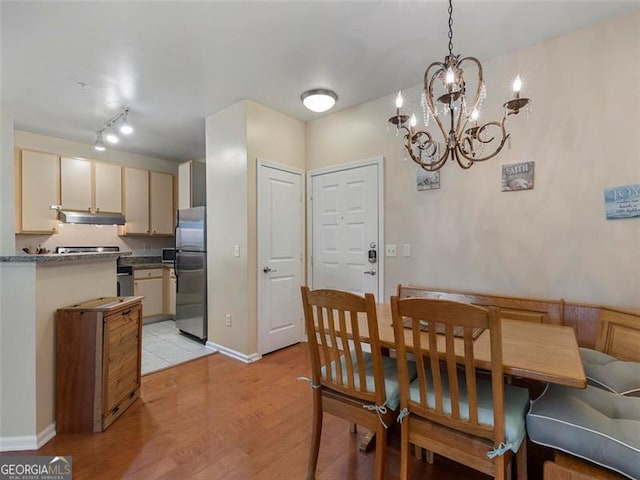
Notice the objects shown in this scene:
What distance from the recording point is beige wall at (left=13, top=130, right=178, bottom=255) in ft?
13.4

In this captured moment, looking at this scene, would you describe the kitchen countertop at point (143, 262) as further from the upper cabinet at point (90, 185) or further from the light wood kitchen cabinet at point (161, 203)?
the upper cabinet at point (90, 185)

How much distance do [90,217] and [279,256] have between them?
2880 mm

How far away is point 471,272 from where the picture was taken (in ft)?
8.62

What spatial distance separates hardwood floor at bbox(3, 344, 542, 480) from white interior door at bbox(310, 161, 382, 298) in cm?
121

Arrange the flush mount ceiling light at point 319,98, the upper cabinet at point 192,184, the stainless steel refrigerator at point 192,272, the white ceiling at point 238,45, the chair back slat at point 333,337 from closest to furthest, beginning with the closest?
the chair back slat at point 333,337, the white ceiling at point 238,45, the flush mount ceiling light at point 319,98, the stainless steel refrigerator at point 192,272, the upper cabinet at point 192,184

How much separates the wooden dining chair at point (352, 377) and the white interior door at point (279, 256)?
180 centimetres

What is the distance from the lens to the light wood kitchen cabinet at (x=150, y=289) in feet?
15.0

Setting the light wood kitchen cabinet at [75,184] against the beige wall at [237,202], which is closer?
the beige wall at [237,202]

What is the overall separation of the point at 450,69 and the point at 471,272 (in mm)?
1705

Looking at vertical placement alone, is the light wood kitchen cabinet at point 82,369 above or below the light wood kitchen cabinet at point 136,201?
below

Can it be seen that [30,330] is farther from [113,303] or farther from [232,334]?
[232,334]

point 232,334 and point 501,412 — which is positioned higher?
point 501,412

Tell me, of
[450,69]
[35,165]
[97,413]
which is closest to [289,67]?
[450,69]

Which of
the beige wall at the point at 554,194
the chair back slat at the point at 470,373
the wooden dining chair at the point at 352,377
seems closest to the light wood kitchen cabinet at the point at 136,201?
the beige wall at the point at 554,194
